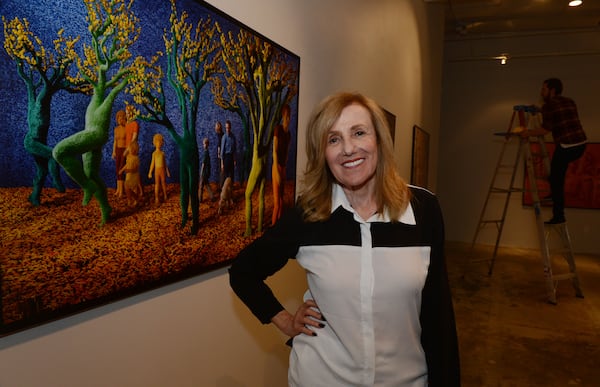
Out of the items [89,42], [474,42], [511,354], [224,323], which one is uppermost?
[474,42]

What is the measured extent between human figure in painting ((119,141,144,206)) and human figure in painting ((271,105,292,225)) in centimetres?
84

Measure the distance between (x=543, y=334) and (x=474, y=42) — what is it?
6206 millimetres

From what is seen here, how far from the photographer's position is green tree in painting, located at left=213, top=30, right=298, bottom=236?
162cm

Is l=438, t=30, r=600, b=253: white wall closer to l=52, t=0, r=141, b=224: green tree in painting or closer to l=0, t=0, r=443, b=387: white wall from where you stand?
l=0, t=0, r=443, b=387: white wall

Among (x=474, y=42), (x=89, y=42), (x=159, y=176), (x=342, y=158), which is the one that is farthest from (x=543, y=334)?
(x=474, y=42)

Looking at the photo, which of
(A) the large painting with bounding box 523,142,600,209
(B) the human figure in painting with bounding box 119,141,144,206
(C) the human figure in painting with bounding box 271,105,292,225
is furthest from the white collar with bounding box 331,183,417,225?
(A) the large painting with bounding box 523,142,600,209

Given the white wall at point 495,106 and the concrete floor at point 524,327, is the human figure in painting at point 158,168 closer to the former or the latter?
the concrete floor at point 524,327

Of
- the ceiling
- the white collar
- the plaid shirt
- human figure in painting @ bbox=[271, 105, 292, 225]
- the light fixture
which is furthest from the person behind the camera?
the light fixture

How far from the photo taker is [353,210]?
4.32 feet

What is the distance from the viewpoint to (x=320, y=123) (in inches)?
52.0

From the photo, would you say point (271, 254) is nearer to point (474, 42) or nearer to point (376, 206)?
point (376, 206)

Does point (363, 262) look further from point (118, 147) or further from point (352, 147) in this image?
point (118, 147)

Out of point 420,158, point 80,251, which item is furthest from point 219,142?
point 420,158

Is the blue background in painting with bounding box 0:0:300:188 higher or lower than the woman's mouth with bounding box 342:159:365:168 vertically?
higher
